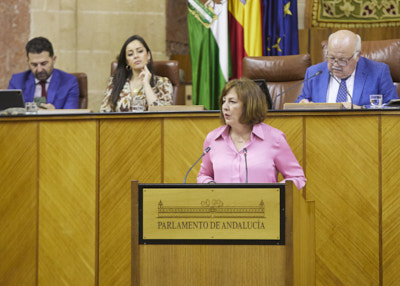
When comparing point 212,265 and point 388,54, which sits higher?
point 388,54

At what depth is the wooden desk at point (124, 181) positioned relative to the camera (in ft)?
11.6

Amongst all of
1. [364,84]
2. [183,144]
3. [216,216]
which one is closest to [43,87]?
[183,144]

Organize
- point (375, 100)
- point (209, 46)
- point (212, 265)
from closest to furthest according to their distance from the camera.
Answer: point (212, 265) → point (375, 100) → point (209, 46)

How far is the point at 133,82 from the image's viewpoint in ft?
15.8

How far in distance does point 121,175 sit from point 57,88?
1.39m

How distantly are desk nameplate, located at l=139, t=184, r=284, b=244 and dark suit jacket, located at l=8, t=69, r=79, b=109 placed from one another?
259cm

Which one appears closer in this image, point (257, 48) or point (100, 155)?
point (100, 155)

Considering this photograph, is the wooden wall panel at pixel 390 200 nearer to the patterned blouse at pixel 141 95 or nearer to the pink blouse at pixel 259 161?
the pink blouse at pixel 259 161

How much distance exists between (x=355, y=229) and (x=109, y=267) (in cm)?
129

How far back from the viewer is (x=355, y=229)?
3.52 m

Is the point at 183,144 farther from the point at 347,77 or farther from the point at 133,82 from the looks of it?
the point at 347,77

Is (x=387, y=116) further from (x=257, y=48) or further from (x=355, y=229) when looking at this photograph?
(x=257, y=48)

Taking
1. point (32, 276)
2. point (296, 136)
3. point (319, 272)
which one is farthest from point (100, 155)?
point (319, 272)

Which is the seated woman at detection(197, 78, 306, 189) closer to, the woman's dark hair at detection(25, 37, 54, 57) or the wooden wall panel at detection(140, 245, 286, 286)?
the wooden wall panel at detection(140, 245, 286, 286)
